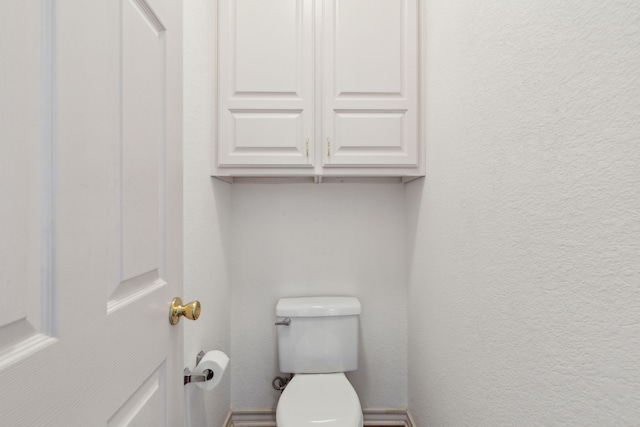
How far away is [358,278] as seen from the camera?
5.92 feet

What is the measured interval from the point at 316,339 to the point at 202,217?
781 mm

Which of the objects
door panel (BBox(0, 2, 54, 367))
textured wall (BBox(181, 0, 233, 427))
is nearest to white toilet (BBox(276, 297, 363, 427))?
textured wall (BBox(181, 0, 233, 427))

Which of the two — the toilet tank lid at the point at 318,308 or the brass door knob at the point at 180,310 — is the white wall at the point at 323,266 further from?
the brass door knob at the point at 180,310

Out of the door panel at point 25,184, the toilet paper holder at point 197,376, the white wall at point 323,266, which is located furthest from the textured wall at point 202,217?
the door panel at point 25,184

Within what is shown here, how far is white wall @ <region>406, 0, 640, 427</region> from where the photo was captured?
1.65ft

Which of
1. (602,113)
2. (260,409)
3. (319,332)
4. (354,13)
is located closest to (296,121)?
(354,13)

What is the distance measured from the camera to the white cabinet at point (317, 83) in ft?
4.83

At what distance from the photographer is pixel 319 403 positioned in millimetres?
1295

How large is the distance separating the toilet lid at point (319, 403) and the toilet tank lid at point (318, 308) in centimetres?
27

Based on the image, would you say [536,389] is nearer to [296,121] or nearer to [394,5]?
[296,121]

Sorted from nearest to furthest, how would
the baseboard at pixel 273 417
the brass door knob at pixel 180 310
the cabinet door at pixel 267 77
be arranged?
the brass door knob at pixel 180 310 → the cabinet door at pixel 267 77 → the baseboard at pixel 273 417

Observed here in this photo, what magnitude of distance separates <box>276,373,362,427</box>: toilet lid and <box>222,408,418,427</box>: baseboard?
0.42 metres

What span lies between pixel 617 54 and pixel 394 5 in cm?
119

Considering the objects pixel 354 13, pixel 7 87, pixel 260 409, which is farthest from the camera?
pixel 260 409
